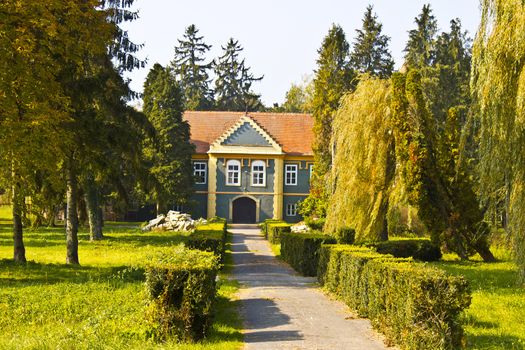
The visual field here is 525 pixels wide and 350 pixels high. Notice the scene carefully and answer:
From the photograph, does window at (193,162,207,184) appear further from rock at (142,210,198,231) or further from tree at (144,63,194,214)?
rock at (142,210,198,231)

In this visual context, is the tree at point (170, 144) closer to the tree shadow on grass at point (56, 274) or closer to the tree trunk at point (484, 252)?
the tree shadow on grass at point (56, 274)

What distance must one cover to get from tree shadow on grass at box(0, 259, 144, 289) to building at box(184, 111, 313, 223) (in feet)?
109

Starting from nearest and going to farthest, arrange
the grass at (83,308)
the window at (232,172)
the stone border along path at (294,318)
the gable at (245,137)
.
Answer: the grass at (83,308), the stone border along path at (294,318), the gable at (245,137), the window at (232,172)

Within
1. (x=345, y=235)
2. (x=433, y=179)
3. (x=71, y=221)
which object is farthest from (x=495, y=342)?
(x=71, y=221)

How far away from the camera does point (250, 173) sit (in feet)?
176

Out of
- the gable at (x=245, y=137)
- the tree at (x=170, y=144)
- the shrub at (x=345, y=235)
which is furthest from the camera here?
the gable at (x=245, y=137)

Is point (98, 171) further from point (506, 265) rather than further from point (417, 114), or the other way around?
point (506, 265)

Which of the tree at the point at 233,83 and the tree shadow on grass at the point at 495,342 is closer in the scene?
the tree shadow on grass at the point at 495,342

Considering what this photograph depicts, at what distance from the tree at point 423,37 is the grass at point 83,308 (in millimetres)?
40207

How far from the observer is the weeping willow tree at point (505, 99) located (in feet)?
41.1

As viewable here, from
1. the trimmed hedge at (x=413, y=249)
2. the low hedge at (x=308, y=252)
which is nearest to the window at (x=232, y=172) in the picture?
the trimmed hedge at (x=413, y=249)

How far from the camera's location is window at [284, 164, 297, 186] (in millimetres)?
54188

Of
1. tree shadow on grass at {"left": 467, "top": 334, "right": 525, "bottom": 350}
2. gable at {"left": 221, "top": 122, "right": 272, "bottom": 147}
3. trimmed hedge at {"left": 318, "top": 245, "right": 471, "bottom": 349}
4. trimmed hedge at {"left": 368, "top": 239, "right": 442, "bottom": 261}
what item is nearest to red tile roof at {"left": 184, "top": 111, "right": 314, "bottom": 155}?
gable at {"left": 221, "top": 122, "right": 272, "bottom": 147}

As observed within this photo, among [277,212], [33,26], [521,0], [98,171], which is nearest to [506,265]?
[521,0]
